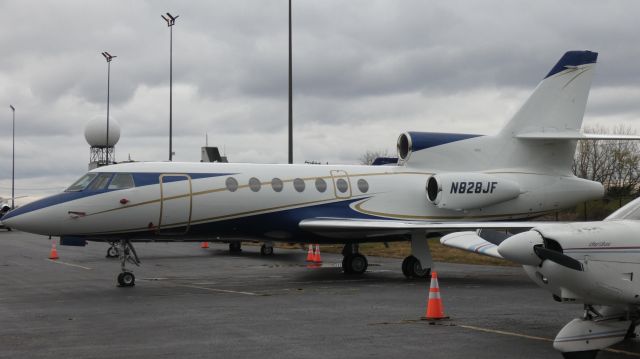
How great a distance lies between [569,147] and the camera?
2161 centimetres

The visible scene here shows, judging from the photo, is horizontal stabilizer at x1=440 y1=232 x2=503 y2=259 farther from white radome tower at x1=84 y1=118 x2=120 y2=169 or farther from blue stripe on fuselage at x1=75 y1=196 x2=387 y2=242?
white radome tower at x1=84 y1=118 x2=120 y2=169

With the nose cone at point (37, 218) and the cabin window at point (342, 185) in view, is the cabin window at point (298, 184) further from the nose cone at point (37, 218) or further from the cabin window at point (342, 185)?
the nose cone at point (37, 218)

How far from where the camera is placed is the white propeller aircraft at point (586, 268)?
805 cm

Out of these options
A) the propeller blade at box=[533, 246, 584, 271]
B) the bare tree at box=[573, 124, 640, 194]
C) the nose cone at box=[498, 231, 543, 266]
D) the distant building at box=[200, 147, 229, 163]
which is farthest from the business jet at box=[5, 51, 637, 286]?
the bare tree at box=[573, 124, 640, 194]

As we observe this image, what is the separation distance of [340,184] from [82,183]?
6.68 meters

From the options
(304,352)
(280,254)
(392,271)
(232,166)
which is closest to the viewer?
(304,352)

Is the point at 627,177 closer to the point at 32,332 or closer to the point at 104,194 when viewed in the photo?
the point at 104,194

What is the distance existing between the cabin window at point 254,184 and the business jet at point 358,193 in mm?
30

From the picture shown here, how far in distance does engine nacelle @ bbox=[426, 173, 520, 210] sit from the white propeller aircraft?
11797 mm

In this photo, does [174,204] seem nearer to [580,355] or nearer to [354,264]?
[354,264]

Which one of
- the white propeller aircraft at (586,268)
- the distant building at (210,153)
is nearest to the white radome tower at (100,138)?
the distant building at (210,153)

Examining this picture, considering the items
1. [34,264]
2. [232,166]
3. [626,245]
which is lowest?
[34,264]

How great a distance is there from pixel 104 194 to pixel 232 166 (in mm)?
3326

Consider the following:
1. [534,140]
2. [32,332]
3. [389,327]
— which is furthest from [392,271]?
[32,332]
